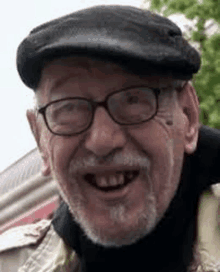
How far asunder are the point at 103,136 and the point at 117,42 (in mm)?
329

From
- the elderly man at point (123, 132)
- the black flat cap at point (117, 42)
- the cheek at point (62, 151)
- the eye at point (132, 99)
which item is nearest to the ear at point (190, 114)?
the elderly man at point (123, 132)

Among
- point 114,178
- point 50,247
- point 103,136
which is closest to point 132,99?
point 103,136

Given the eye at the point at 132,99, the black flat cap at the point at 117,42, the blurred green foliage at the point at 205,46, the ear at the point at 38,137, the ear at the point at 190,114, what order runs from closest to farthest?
the black flat cap at the point at 117,42 → the eye at the point at 132,99 → the ear at the point at 190,114 → the ear at the point at 38,137 → the blurred green foliage at the point at 205,46

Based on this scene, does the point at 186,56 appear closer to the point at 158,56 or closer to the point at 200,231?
the point at 158,56

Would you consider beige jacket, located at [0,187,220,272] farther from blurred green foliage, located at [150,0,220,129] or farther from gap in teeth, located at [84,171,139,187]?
blurred green foliage, located at [150,0,220,129]

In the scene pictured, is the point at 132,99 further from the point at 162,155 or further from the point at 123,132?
the point at 162,155

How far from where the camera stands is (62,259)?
1737 mm

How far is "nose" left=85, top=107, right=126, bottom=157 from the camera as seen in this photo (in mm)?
1407

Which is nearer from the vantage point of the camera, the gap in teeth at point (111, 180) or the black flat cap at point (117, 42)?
the black flat cap at point (117, 42)

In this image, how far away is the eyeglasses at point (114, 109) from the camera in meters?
1.46

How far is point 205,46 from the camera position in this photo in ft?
21.4

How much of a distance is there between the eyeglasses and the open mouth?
0.20m

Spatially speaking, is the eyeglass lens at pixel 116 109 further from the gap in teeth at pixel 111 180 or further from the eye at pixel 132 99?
the gap in teeth at pixel 111 180

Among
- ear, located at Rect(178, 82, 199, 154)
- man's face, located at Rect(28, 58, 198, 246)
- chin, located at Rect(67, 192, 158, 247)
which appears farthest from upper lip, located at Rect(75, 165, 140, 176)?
ear, located at Rect(178, 82, 199, 154)
